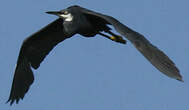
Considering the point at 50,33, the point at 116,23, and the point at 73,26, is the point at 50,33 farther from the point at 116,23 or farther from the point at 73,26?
the point at 116,23

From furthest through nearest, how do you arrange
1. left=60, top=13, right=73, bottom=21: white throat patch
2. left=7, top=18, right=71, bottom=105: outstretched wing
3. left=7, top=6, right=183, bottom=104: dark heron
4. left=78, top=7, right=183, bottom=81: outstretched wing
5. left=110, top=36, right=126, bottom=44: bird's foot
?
left=7, top=18, right=71, bottom=105: outstretched wing
left=110, top=36, right=126, bottom=44: bird's foot
left=60, top=13, right=73, bottom=21: white throat patch
left=7, top=6, right=183, bottom=104: dark heron
left=78, top=7, right=183, bottom=81: outstretched wing

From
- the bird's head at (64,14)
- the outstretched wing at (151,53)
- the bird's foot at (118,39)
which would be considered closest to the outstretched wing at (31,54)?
the bird's head at (64,14)

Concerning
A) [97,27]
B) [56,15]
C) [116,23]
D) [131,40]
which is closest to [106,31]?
[97,27]

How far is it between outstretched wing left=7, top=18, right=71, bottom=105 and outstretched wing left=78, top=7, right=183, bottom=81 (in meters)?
3.72

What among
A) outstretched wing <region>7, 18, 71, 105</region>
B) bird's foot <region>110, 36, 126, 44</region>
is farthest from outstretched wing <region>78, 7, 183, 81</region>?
outstretched wing <region>7, 18, 71, 105</region>

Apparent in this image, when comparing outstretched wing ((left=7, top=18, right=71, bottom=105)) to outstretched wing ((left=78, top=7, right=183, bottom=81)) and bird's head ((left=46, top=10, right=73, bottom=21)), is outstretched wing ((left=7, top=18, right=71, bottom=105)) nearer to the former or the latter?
bird's head ((left=46, top=10, right=73, bottom=21))

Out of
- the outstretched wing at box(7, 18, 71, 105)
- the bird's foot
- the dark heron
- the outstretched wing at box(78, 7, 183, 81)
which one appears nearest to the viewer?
the outstretched wing at box(78, 7, 183, 81)

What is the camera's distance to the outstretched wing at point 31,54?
16.7 m

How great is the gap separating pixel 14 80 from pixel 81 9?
3.18 m

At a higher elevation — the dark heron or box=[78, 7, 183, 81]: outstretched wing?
the dark heron

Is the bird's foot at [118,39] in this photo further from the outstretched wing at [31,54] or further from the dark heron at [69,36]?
the outstretched wing at [31,54]

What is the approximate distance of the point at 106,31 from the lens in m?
15.6

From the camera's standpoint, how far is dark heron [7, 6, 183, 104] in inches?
469

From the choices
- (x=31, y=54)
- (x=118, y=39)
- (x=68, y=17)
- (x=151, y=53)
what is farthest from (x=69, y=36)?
(x=151, y=53)
